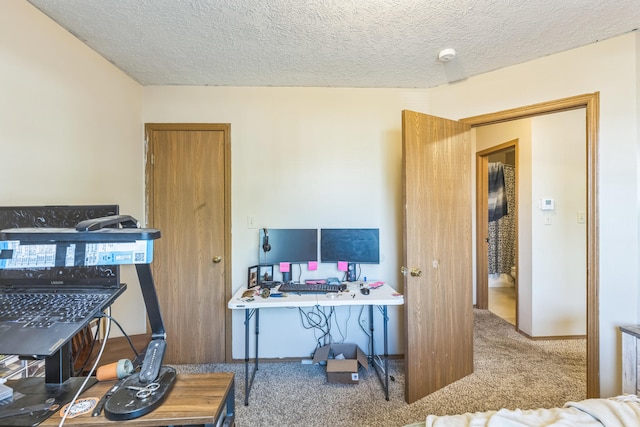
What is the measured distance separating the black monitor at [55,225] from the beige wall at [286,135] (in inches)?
23.5

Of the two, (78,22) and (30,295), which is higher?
(78,22)

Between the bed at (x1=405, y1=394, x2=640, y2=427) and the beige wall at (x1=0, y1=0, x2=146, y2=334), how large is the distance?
7.45 ft

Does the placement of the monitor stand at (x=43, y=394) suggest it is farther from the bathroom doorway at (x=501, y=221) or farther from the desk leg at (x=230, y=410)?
the bathroom doorway at (x=501, y=221)

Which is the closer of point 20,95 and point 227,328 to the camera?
point 20,95

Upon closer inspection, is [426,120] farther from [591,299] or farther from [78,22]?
[78,22]

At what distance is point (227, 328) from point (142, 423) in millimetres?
1905

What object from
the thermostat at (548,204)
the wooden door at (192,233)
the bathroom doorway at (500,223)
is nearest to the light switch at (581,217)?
the thermostat at (548,204)

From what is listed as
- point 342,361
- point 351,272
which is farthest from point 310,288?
point 342,361

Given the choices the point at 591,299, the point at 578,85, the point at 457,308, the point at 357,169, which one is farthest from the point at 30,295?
the point at 578,85

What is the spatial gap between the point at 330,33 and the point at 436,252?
1.72 meters

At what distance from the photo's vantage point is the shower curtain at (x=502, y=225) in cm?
454

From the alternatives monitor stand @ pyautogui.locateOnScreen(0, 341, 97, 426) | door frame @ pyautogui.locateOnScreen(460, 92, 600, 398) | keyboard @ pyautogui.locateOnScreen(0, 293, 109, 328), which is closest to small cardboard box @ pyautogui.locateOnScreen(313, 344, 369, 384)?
door frame @ pyautogui.locateOnScreen(460, 92, 600, 398)

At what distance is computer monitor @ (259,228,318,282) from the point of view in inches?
94.1

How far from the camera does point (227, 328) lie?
251 cm
